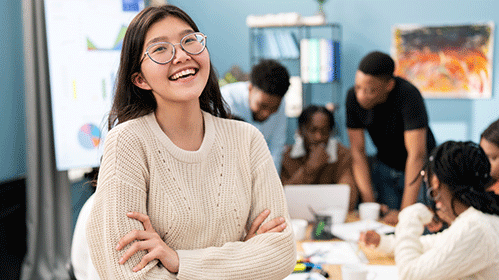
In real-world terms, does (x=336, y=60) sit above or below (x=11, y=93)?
above

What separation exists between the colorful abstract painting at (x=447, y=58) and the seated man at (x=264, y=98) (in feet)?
6.88

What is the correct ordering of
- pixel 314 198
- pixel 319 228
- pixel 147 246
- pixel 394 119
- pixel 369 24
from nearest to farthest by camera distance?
pixel 147 246 < pixel 319 228 < pixel 314 198 < pixel 394 119 < pixel 369 24

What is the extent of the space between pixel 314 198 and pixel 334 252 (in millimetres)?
474

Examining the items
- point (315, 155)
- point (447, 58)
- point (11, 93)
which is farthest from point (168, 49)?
point (447, 58)

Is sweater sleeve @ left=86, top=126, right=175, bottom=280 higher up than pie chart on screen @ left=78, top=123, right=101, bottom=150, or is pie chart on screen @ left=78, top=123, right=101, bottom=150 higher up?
sweater sleeve @ left=86, top=126, right=175, bottom=280

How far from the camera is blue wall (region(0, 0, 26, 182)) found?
271 centimetres

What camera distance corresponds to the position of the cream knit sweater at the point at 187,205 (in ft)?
3.01

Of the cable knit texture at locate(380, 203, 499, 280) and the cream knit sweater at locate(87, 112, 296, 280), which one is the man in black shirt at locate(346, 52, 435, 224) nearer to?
the cable knit texture at locate(380, 203, 499, 280)

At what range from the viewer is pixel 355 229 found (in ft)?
6.39

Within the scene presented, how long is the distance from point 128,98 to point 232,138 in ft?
0.92

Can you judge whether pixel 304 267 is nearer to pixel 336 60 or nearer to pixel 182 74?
pixel 182 74

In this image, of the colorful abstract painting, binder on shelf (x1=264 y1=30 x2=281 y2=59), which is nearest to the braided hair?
binder on shelf (x1=264 y1=30 x2=281 y2=59)

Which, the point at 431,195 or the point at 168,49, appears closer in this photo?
the point at 168,49

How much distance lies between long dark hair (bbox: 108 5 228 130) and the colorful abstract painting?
3.48 meters
